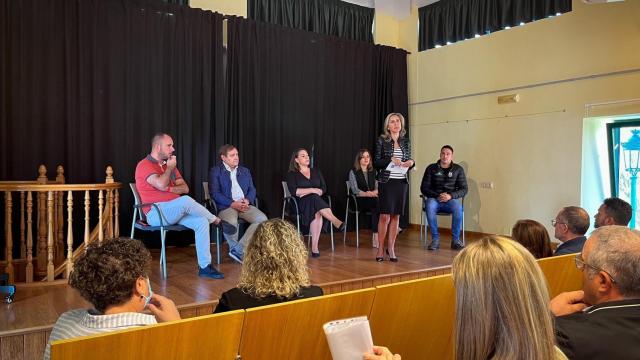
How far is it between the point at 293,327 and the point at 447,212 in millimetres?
4398

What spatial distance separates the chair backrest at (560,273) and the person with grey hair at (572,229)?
0.45ft

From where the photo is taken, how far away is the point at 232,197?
4.46 meters

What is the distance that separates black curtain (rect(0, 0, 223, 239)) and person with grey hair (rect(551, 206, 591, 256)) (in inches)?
152

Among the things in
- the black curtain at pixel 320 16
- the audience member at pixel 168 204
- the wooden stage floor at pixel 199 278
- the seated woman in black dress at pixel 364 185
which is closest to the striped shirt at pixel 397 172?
the wooden stage floor at pixel 199 278

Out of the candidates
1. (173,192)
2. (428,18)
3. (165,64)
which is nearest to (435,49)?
(428,18)

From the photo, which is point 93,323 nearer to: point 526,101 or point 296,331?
point 296,331

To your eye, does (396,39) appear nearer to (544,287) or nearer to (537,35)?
(537,35)

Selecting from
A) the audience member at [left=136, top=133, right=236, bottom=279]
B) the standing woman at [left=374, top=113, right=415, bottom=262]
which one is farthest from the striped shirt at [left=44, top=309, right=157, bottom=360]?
the standing woman at [left=374, top=113, right=415, bottom=262]

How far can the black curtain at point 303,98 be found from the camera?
577 centimetres

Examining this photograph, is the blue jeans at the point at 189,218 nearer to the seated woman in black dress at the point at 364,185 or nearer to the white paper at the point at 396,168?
the white paper at the point at 396,168

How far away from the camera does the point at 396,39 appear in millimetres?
7477

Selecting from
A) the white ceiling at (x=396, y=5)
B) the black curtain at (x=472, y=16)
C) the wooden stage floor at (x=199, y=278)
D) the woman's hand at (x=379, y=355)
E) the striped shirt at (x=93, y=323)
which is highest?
the white ceiling at (x=396, y=5)

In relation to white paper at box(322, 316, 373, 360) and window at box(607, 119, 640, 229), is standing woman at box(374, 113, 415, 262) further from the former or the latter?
white paper at box(322, 316, 373, 360)

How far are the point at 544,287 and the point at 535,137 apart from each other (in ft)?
17.3
